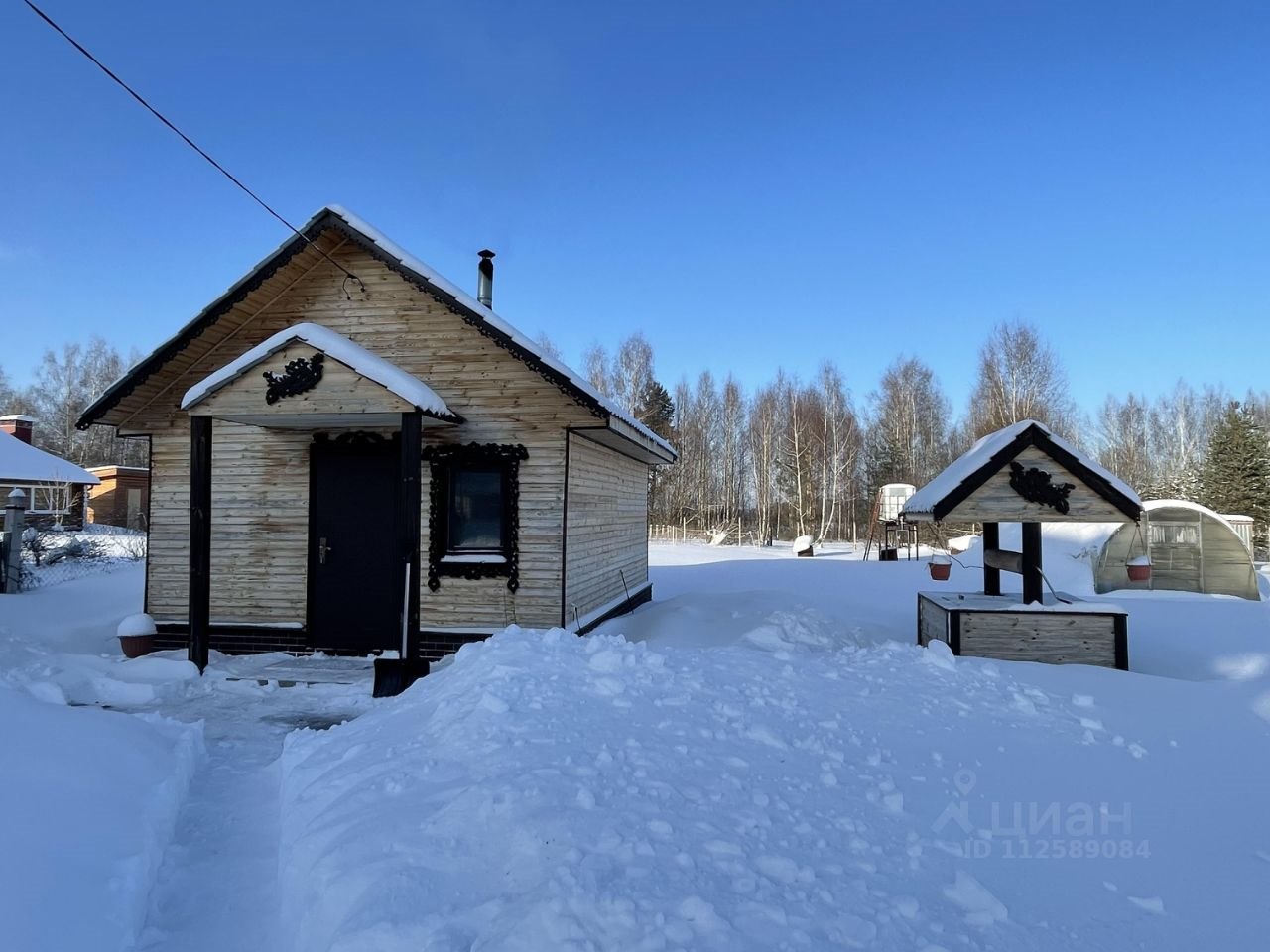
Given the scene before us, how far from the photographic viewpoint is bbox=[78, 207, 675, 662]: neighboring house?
7992 mm

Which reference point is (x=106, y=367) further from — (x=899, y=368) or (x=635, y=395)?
(x=899, y=368)

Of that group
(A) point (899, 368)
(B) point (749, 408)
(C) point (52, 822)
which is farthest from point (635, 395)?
(C) point (52, 822)

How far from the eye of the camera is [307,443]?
27.7 feet

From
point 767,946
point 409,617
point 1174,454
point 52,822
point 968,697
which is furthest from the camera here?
point 1174,454

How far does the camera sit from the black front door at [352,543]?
27.0ft

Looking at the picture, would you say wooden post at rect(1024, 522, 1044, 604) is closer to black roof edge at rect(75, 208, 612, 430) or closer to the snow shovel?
black roof edge at rect(75, 208, 612, 430)

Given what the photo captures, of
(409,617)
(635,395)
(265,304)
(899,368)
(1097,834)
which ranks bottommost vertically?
(1097,834)

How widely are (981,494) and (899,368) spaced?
123 feet

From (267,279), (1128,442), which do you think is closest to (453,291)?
(267,279)

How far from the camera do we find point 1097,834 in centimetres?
322

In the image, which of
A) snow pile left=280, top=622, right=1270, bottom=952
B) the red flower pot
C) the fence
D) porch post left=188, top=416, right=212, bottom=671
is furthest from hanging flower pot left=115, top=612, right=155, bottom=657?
the fence

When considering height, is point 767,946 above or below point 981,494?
Result: below

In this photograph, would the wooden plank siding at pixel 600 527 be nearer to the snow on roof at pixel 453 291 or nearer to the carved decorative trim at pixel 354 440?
the snow on roof at pixel 453 291

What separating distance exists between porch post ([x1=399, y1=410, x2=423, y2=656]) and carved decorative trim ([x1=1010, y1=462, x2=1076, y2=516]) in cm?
631
